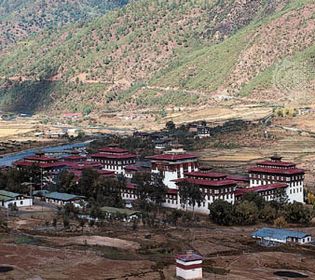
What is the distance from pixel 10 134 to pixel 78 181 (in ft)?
310

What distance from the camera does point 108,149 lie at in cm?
11138

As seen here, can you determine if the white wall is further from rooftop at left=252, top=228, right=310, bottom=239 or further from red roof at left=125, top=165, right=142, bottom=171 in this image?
rooftop at left=252, top=228, right=310, bottom=239

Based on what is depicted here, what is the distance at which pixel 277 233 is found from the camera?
6944 centimetres

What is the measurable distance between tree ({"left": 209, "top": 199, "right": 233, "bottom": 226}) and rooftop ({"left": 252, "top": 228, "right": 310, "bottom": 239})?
548 centimetres

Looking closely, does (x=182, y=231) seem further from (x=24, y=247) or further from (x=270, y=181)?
(x=270, y=181)

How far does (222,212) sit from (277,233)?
839 centimetres

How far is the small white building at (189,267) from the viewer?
176 ft

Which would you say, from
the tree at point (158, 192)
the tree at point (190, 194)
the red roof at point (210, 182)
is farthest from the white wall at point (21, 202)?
the red roof at point (210, 182)

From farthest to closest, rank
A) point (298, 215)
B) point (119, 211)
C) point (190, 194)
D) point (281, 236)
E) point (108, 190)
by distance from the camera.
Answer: point (108, 190), point (190, 194), point (119, 211), point (298, 215), point (281, 236)

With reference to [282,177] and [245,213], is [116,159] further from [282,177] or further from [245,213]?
[245,213]

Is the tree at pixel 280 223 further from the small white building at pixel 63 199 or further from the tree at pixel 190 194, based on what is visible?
the small white building at pixel 63 199

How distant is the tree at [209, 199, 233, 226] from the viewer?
76.2 metres

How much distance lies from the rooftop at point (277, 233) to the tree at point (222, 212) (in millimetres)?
5475

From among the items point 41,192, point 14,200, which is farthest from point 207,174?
point 14,200
